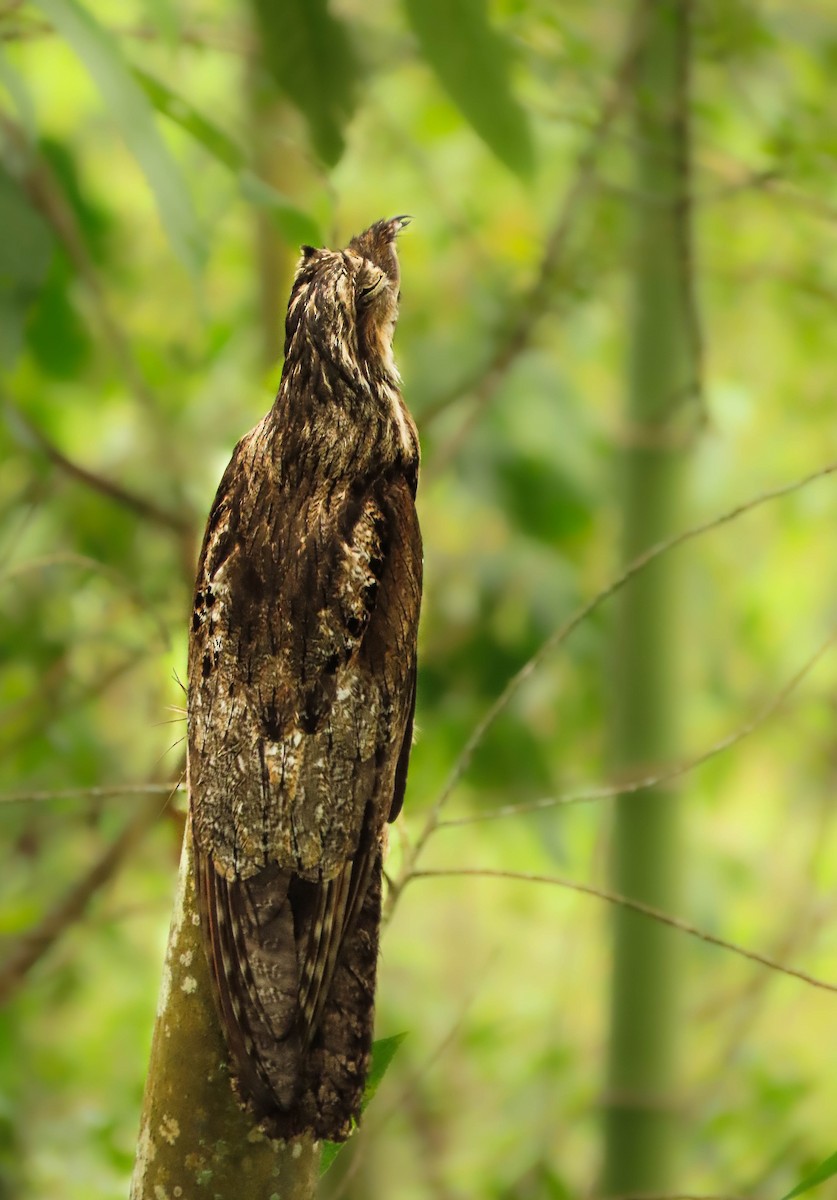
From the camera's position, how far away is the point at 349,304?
92 cm

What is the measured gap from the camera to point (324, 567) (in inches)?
34.3

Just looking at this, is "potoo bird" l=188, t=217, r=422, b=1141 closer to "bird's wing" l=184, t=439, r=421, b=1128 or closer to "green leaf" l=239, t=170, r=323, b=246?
"bird's wing" l=184, t=439, r=421, b=1128

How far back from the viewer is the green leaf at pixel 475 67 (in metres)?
1.23

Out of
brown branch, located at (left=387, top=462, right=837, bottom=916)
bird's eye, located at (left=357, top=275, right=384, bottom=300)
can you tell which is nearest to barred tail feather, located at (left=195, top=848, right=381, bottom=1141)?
brown branch, located at (left=387, top=462, right=837, bottom=916)

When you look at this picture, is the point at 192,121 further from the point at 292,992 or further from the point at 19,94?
the point at 292,992

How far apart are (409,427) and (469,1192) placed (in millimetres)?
2690

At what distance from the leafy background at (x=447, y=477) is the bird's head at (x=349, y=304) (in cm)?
25

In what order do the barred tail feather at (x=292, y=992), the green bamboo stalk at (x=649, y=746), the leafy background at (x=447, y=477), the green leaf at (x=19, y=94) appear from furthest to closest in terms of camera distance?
the green bamboo stalk at (x=649, y=746) < the leafy background at (x=447, y=477) < the green leaf at (x=19, y=94) < the barred tail feather at (x=292, y=992)

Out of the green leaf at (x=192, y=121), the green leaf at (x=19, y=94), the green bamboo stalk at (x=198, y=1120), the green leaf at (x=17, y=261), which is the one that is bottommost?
the green bamboo stalk at (x=198, y=1120)

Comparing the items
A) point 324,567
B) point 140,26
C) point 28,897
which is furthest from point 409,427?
point 28,897

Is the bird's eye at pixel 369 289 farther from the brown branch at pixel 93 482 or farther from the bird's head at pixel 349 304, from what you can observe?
the brown branch at pixel 93 482

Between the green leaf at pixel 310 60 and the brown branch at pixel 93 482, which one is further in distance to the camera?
the brown branch at pixel 93 482

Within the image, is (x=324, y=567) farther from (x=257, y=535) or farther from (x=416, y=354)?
(x=416, y=354)

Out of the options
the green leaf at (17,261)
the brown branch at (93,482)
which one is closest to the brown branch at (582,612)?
the green leaf at (17,261)
